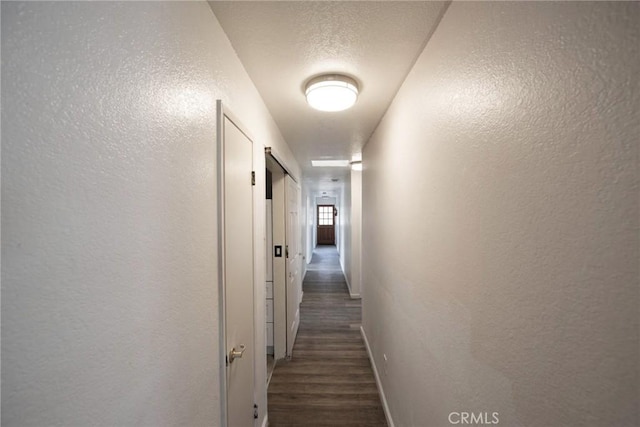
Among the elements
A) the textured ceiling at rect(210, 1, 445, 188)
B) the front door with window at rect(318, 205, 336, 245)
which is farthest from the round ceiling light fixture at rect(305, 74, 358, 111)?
the front door with window at rect(318, 205, 336, 245)

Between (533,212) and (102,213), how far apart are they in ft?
3.04

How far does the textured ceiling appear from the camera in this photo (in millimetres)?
914

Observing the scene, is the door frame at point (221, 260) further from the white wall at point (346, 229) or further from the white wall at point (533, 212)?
the white wall at point (346, 229)

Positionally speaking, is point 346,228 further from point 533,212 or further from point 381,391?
point 533,212

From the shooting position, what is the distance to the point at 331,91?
4.57 feet

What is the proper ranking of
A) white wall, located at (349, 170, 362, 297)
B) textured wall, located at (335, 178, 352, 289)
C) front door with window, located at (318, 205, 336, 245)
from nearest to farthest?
white wall, located at (349, 170, 362, 297), textured wall, located at (335, 178, 352, 289), front door with window, located at (318, 205, 336, 245)

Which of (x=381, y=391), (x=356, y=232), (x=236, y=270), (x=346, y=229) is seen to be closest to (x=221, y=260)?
(x=236, y=270)

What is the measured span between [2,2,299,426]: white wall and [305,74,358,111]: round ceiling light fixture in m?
0.66

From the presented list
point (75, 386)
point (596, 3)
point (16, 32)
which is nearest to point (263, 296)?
point (75, 386)

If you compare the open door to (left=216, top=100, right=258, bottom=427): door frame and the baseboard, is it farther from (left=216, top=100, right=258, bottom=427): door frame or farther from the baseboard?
the baseboard

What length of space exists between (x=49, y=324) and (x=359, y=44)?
52.9 inches

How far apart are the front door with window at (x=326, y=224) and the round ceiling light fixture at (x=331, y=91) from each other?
35.2 ft

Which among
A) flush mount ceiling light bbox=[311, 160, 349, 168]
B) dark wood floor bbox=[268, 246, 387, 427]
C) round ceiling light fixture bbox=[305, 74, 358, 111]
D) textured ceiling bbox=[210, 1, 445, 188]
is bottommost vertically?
dark wood floor bbox=[268, 246, 387, 427]

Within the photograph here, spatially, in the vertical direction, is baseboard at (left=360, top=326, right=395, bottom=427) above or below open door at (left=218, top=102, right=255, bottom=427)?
below
